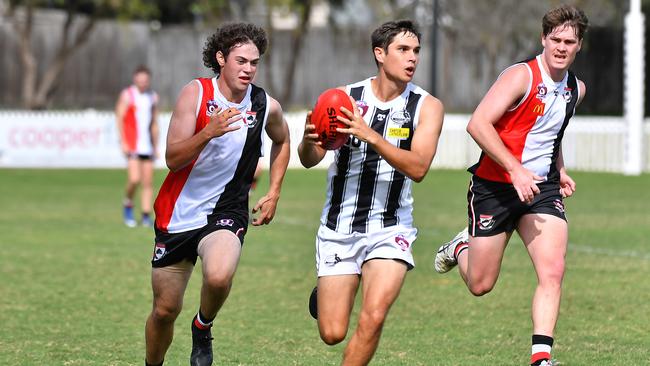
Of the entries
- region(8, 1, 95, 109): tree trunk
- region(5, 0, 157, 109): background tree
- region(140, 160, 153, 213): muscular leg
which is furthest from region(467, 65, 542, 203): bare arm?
region(8, 1, 95, 109): tree trunk

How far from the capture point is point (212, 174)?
753 cm

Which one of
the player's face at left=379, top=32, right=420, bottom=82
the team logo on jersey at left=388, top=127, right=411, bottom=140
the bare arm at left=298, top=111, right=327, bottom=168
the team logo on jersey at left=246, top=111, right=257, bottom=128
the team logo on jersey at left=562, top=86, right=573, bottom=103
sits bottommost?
the bare arm at left=298, top=111, right=327, bottom=168

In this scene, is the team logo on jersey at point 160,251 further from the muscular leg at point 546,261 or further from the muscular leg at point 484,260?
the muscular leg at point 546,261

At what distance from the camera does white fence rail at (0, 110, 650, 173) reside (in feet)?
95.9

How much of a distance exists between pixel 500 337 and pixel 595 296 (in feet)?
7.48

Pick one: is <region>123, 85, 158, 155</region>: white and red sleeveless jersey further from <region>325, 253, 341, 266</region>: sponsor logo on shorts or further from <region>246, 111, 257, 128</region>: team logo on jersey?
<region>325, 253, 341, 266</region>: sponsor logo on shorts

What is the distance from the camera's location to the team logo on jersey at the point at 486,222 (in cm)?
807

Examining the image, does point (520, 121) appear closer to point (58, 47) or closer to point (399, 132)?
point (399, 132)

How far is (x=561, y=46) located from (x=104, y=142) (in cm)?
2395

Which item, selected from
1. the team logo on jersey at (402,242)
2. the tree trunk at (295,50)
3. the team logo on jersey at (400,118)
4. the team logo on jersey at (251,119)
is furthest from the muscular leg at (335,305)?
the tree trunk at (295,50)

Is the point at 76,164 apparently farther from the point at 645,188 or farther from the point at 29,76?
the point at 645,188

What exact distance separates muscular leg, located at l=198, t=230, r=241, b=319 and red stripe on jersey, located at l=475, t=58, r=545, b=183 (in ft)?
5.83

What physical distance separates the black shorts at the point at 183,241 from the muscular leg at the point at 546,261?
182 cm

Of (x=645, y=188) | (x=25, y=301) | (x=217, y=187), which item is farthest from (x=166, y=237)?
(x=645, y=188)
